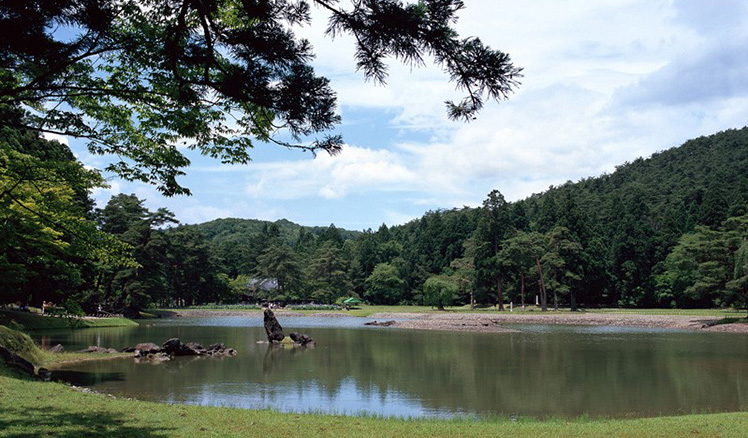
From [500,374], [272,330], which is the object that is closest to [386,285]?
[272,330]

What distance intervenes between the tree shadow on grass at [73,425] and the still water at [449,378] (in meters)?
4.08

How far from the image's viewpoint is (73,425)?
746 cm

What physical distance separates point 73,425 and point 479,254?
58.4 meters

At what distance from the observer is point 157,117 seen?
7805 millimetres

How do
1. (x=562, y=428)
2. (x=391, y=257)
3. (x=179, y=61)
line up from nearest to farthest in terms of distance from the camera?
(x=179, y=61) → (x=562, y=428) → (x=391, y=257)

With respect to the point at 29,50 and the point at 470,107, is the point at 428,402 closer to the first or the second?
the point at 470,107

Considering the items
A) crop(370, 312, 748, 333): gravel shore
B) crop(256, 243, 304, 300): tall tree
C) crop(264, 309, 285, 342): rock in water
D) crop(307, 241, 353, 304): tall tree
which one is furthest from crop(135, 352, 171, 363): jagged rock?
crop(307, 241, 353, 304): tall tree

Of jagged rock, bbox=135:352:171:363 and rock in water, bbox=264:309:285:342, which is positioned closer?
jagged rock, bbox=135:352:171:363

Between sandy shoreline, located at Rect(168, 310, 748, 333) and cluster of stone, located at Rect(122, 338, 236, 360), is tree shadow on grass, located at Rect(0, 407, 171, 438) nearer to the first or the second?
cluster of stone, located at Rect(122, 338, 236, 360)

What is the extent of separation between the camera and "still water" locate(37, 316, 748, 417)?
499 inches

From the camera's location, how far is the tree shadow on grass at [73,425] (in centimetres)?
688

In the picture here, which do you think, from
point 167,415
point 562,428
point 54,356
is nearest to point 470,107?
point 562,428

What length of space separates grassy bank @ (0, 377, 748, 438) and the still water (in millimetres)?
2627

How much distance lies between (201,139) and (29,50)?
Result: 9.14ft
